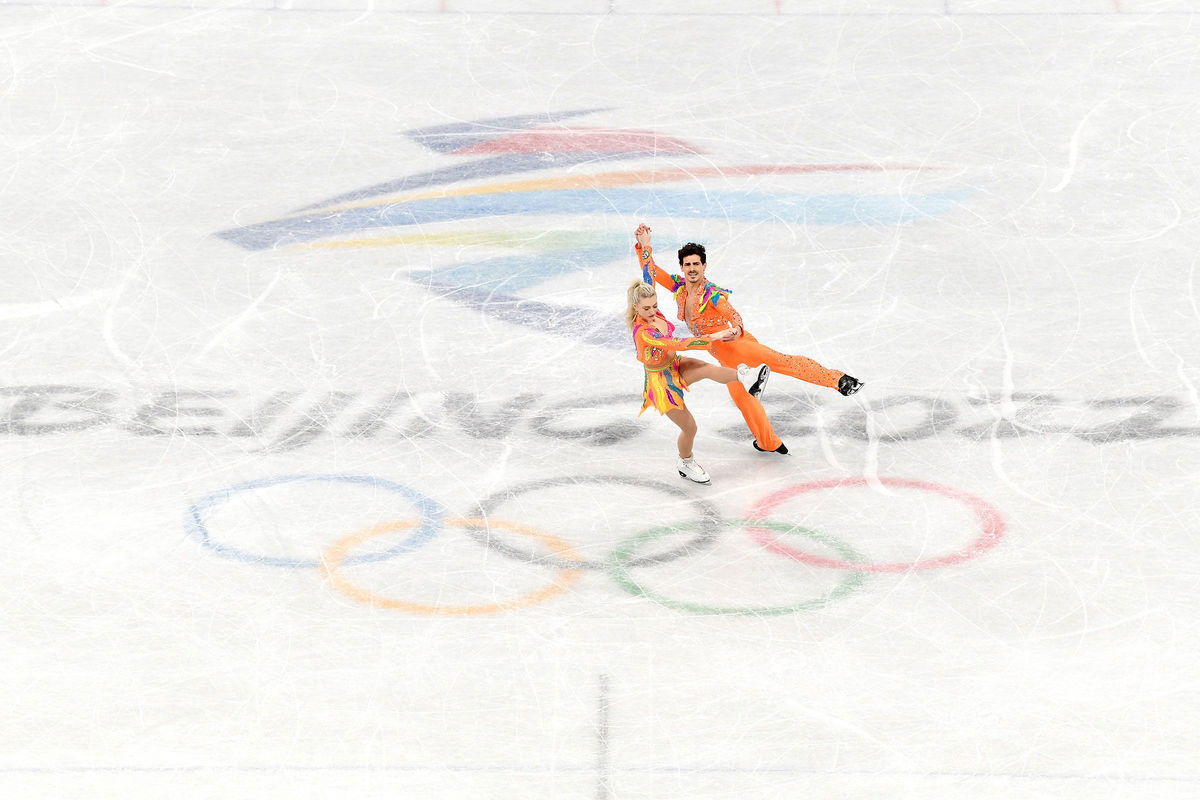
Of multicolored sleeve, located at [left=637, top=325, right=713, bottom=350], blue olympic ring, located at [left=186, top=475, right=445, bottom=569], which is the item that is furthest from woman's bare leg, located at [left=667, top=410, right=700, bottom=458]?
blue olympic ring, located at [left=186, top=475, right=445, bottom=569]

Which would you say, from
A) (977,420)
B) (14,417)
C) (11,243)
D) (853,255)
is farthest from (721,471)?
(11,243)

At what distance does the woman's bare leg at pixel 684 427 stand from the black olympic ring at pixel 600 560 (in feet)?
0.78

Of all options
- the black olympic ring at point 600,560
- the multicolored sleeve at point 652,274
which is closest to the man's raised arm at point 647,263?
the multicolored sleeve at point 652,274

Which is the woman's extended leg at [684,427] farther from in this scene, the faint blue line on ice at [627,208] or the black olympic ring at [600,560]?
the faint blue line on ice at [627,208]

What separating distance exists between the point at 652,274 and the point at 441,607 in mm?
2556

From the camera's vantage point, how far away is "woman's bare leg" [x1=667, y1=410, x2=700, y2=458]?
9188 millimetres

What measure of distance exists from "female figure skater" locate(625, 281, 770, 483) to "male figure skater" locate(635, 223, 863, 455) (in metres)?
0.14

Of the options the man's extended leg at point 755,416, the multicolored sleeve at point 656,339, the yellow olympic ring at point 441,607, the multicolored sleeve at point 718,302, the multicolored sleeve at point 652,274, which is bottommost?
the yellow olympic ring at point 441,607

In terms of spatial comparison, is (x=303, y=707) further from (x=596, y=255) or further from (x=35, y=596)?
(x=596, y=255)

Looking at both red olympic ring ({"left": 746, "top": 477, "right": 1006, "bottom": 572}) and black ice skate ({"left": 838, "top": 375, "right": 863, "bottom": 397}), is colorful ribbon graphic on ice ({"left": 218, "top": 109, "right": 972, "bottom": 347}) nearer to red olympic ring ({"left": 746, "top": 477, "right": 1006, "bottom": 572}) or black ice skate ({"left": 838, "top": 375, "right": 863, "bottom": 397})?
black ice skate ({"left": 838, "top": 375, "right": 863, "bottom": 397})

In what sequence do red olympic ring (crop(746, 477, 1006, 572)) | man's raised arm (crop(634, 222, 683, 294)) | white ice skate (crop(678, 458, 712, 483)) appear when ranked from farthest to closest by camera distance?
white ice skate (crop(678, 458, 712, 483)), man's raised arm (crop(634, 222, 683, 294)), red olympic ring (crop(746, 477, 1006, 572))

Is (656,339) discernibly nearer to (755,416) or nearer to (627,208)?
(755,416)

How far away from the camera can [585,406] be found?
33.7 ft

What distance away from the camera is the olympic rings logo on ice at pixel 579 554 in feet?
26.3
